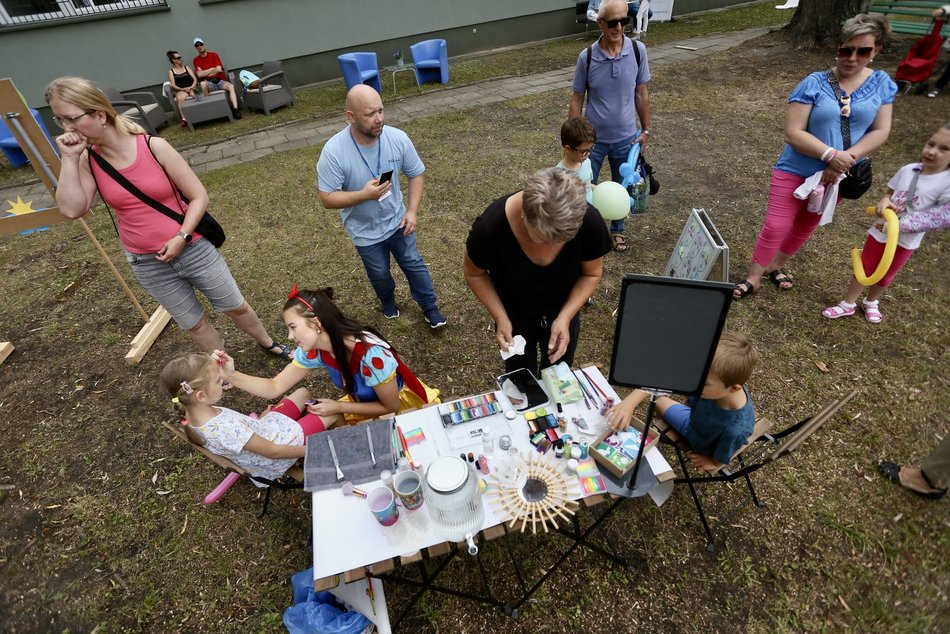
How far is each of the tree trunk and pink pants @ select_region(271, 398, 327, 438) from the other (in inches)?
472

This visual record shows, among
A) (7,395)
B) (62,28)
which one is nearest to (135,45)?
(62,28)

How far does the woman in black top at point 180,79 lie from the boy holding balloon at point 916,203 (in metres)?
11.3

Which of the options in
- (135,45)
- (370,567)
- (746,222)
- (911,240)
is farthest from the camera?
(135,45)

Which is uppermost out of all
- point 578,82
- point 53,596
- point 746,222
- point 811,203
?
point 578,82

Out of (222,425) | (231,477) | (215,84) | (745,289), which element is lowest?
(231,477)

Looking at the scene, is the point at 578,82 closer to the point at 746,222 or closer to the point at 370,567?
the point at 746,222

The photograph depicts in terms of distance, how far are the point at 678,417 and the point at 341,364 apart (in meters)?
1.92

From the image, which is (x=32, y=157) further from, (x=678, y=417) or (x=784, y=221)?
(x=784, y=221)

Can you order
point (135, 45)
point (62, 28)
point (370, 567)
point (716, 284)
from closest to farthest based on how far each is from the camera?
point (716, 284) < point (370, 567) < point (62, 28) < point (135, 45)

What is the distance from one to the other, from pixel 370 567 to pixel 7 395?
424 cm

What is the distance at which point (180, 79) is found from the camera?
30.8 feet

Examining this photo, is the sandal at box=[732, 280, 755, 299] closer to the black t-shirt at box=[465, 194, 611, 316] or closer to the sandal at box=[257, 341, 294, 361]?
the black t-shirt at box=[465, 194, 611, 316]

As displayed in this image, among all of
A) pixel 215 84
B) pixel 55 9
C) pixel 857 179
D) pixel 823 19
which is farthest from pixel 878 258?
pixel 55 9

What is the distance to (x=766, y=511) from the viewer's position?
2711mm
